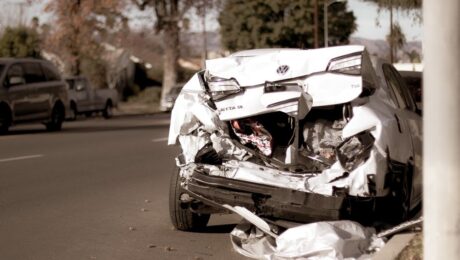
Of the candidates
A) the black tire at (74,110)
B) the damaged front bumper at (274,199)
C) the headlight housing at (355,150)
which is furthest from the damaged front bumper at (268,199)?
the black tire at (74,110)

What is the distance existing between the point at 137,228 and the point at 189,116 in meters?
1.54

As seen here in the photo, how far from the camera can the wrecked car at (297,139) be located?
6723 millimetres

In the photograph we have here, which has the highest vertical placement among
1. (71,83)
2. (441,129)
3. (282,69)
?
(282,69)

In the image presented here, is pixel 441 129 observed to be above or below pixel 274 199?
above

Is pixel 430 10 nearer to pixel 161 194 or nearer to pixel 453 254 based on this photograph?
pixel 453 254

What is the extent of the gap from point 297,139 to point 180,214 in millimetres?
1461

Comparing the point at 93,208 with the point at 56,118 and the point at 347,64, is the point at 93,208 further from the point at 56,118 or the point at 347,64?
the point at 56,118

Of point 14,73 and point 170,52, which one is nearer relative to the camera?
point 14,73

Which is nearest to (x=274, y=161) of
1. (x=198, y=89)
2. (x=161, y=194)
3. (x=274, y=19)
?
(x=198, y=89)

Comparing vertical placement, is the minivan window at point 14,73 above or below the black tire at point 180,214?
above

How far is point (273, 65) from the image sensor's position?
7.19 meters

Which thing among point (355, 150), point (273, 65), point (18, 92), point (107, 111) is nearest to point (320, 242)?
point (355, 150)

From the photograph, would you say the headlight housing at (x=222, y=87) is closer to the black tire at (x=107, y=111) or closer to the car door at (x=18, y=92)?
the car door at (x=18, y=92)

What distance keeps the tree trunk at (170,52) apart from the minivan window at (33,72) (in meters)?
22.0
